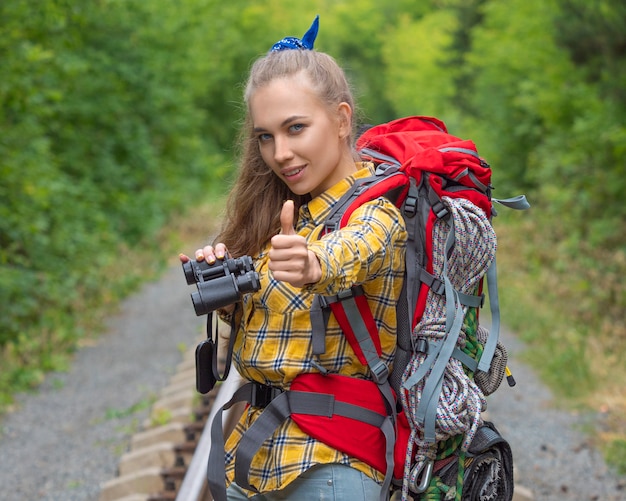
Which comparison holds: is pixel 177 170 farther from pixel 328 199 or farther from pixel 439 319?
pixel 439 319

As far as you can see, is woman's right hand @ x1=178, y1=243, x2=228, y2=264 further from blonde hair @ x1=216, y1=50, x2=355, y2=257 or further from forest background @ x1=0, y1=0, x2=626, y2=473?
forest background @ x1=0, y1=0, x2=626, y2=473

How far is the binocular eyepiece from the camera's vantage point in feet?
6.59

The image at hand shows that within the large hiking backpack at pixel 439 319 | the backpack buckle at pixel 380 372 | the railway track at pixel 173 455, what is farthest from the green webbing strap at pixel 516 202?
the railway track at pixel 173 455

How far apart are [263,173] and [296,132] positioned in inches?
10.6

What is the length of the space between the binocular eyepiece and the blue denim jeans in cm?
54

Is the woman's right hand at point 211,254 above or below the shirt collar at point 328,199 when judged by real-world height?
below

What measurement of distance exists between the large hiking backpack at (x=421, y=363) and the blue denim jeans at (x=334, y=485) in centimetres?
4

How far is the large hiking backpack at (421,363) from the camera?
221 centimetres

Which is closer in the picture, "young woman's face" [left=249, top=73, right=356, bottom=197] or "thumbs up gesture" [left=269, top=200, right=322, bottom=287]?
"thumbs up gesture" [left=269, top=200, right=322, bottom=287]

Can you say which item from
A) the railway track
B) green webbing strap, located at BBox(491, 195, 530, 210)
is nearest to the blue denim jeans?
green webbing strap, located at BBox(491, 195, 530, 210)

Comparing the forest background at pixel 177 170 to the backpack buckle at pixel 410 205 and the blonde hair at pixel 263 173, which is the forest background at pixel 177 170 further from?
the backpack buckle at pixel 410 205

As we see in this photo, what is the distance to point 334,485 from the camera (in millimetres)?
2213

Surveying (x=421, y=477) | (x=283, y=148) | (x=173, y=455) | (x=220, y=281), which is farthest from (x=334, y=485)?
(x=173, y=455)

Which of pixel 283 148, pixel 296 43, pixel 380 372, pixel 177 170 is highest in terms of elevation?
pixel 296 43
